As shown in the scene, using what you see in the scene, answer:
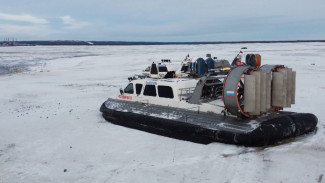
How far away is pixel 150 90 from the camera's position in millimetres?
9438

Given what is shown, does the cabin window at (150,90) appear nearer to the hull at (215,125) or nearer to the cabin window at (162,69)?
the hull at (215,125)

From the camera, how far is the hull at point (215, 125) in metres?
6.80

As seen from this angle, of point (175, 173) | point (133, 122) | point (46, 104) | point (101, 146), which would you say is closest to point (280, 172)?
point (175, 173)

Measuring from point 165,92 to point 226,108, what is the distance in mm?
2191

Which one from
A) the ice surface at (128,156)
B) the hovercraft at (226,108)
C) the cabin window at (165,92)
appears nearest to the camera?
the ice surface at (128,156)

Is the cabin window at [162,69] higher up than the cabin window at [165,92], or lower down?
higher up

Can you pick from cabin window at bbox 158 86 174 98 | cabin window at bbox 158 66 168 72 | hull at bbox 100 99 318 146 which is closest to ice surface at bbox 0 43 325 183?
hull at bbox 100 99 318 146

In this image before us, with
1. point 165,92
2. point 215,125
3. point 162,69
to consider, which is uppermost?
point 162,69

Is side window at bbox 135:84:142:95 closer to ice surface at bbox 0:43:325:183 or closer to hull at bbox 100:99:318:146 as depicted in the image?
hull at bbox 100:99:318:146

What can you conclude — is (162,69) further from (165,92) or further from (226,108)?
(226,108)

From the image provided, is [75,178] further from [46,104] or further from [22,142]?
[46,104]

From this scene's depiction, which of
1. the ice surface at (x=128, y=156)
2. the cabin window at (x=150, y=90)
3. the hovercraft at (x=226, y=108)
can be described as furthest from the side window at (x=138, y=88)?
the ice surface at (x=128, y=156)

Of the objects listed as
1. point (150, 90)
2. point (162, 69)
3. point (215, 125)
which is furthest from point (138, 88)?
point (215, 125)

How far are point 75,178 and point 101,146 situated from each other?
67.9 inches
